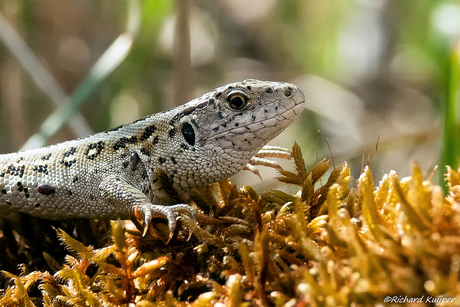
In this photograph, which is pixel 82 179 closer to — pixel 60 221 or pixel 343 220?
pixel 60 221

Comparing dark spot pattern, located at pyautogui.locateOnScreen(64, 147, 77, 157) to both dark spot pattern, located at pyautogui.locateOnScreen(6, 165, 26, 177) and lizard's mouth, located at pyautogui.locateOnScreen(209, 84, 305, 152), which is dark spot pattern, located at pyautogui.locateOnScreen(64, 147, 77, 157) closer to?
dark spot pattern, located at pyautogui.locateOnScreen(6, 165, 26, 177)

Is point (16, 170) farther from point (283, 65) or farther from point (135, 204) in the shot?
point (283, 65)

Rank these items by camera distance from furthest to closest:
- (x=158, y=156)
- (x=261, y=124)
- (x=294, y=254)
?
(x=158, y=156) → (x=261, y=124) → (x=294, y=254)

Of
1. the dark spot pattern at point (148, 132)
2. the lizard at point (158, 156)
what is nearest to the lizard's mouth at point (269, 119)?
the lizard at point (158, 156)

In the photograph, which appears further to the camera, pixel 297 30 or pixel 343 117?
pixel 297 30

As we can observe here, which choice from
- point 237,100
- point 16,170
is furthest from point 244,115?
point 16,170

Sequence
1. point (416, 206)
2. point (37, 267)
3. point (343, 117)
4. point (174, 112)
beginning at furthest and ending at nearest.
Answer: point (343, 117)
point (174, 112)
point (37, 267)
point (416, 206)

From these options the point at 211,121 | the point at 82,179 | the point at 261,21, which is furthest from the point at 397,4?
the point at 82,179
